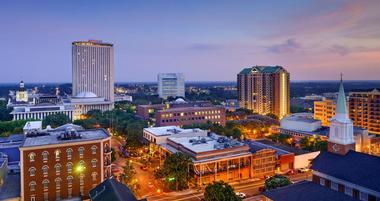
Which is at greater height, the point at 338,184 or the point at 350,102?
the point at 350,102

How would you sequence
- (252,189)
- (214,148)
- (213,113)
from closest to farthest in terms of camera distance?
(252,189) → (214,148) → (213,113)

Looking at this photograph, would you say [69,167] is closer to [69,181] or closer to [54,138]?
[69,181]

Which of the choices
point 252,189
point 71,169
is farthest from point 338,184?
point 71,169

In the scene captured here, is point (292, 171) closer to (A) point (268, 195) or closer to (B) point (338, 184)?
(B) point (338, 184)

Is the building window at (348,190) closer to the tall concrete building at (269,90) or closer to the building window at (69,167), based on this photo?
the building window at (69,167)

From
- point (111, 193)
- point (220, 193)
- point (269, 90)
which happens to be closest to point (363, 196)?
point (220, 193)

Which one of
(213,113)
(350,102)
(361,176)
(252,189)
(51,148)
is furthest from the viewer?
(213,113)

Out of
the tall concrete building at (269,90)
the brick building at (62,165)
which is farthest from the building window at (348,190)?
the tall concrete building at (269,90)

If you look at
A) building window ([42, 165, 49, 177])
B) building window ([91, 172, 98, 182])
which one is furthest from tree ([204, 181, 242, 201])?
building window ([42, 165, 49, 177])
